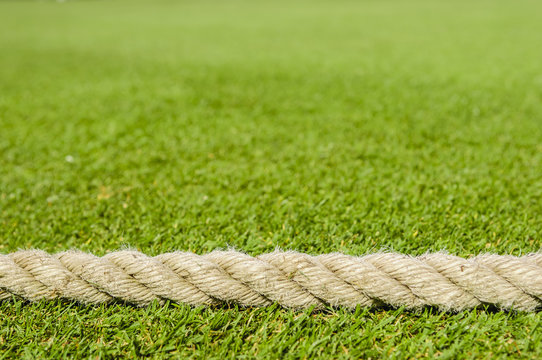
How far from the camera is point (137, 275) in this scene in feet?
5.49

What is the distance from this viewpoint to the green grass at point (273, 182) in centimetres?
160

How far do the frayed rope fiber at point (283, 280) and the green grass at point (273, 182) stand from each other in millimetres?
66

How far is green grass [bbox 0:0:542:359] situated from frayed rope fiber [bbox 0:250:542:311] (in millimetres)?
66

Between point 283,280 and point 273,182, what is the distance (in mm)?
Result: 1323

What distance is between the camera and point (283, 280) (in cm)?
165

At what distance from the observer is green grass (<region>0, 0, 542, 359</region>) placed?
5.24 feet

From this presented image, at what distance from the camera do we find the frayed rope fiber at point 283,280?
5.22 feet

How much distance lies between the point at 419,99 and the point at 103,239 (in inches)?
154

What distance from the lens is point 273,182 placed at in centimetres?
291

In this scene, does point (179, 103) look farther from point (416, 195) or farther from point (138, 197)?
point (416, 195)

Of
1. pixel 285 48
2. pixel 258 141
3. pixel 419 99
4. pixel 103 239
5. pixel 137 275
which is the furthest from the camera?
pixel 285 48

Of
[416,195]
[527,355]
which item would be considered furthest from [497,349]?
[416,195]

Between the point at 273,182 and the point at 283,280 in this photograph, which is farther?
the point at 273,182

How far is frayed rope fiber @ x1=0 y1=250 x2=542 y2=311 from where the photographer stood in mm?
1590
